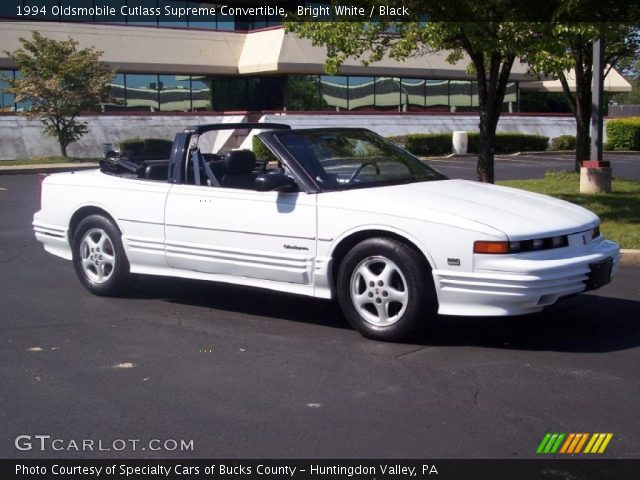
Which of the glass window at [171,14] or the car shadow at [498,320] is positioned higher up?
the glass window at [171,14]

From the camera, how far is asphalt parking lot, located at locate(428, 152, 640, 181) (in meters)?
23.9

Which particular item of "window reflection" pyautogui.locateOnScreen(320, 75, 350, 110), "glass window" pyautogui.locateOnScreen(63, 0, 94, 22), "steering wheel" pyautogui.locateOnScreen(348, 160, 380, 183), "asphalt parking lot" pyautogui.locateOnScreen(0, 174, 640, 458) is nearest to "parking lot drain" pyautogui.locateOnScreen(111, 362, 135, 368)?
"asphalt parking lot" pyautogui.locateOnScreen(0, 174, 640, 458)

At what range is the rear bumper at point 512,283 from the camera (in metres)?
5.88

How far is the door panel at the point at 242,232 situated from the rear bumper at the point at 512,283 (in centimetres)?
115

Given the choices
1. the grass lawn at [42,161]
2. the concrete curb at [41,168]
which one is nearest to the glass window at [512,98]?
the grass lawn at [42,161]

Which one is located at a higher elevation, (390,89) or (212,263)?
(390,89)

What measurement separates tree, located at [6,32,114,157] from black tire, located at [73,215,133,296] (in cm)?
2101

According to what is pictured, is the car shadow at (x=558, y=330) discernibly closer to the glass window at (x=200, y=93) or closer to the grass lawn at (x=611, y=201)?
the grass lawn at (x=611, y=201)

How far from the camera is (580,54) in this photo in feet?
55.0

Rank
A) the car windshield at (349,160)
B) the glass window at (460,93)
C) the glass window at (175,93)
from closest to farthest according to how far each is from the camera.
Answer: the car windshield at (349,160) < the glass window at (175,93) < the glass window at (460,93)

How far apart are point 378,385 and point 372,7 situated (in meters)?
7.91
